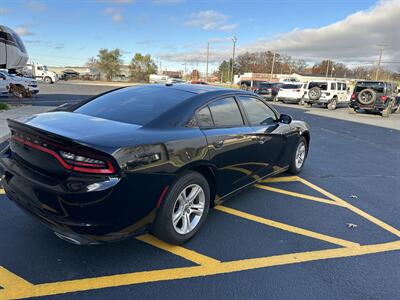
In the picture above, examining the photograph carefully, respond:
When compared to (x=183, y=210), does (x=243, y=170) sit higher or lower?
higher

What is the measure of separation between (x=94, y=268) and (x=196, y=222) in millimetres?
1051

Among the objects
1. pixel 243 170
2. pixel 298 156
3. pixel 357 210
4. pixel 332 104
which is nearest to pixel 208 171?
pixel 243 170

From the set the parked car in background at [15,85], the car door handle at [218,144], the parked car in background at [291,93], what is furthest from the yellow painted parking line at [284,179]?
the parked car in background at [291,93]

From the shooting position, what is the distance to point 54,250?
282 cm

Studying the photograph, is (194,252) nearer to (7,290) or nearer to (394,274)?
(7,290)

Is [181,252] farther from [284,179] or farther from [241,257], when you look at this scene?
[284,179]

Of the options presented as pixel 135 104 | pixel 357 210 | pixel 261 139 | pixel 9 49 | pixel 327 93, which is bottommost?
pixel 357 210

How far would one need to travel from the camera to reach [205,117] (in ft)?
10.7

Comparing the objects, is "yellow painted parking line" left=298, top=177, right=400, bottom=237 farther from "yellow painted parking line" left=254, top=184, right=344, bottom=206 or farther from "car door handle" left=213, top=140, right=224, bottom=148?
"car door handle" left=213, top=140, right=224, bottom=148

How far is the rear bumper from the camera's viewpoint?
7.55ft

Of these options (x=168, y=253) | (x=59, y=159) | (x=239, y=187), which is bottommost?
(x=168, y=253)

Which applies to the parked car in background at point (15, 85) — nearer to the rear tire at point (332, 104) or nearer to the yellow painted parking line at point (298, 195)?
the yellow painted parking line at point (298, 195)

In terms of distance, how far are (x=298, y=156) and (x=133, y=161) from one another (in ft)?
12.3

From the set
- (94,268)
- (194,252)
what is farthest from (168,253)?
(94,268)
